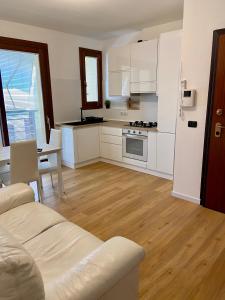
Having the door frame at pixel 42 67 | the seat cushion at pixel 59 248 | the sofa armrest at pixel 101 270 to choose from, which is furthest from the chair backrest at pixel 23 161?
the sofa armrest at pixel 101 270

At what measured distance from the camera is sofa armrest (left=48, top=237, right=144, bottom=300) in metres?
0.94

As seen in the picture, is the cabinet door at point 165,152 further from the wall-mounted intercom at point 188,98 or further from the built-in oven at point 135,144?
the wall-mounted intercom at point 188,98

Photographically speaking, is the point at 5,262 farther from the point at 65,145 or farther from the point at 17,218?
the point at 65,145

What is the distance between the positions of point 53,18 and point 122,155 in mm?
2584

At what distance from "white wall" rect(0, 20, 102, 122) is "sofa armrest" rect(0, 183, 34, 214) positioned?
2747mm

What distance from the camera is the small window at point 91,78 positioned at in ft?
15.6

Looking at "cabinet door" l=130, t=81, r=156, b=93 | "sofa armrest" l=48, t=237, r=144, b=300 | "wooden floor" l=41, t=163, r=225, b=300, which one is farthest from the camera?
"cabinet door" l=130, t=81, r=156, b=93

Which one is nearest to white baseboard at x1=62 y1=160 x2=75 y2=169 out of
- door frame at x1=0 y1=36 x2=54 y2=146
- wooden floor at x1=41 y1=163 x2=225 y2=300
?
wooden floor at x1=41 y1=163 x2=225 y2=300

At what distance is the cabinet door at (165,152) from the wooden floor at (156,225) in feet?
0.71

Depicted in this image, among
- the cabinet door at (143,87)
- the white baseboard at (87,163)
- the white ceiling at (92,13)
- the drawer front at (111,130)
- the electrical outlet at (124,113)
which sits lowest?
the white baseboard at (87,163)

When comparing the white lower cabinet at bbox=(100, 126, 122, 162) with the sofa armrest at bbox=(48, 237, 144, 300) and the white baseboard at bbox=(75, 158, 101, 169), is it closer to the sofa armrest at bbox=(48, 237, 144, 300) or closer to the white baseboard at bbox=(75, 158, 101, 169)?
the white baseboard at bbox=(75, 158, 101, 169)

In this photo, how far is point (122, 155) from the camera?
14.2 feet

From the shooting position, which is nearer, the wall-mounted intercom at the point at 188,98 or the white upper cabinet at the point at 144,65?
the wall-mounted intercom at the point at 188,98

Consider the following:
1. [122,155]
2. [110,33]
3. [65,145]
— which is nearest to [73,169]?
[65,145]
